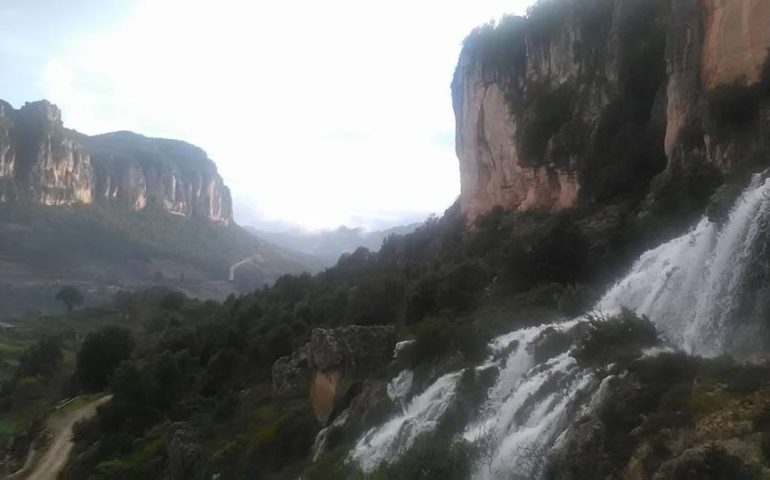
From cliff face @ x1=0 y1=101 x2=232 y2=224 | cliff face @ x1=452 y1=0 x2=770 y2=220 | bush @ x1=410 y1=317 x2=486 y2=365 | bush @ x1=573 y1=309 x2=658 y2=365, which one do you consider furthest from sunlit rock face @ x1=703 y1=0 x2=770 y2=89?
cliff face @ x1=0 y1=101 x2=232 y2=224

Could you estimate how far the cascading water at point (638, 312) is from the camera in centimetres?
1407

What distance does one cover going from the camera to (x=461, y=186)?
61.6 m

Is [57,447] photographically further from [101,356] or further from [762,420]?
[762,420]

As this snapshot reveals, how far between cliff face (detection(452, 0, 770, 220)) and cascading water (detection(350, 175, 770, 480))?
6394 mm

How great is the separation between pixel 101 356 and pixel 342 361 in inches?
1212

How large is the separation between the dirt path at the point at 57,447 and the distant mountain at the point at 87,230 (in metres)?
81.0

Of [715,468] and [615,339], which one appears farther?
[615,339]

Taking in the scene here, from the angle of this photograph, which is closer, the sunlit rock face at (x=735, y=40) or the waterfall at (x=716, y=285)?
the waterfall at (x=716, y=285)

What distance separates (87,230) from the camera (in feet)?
502

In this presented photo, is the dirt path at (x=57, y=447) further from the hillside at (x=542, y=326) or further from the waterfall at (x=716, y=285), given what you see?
the waterfall at (x=716, y=285)

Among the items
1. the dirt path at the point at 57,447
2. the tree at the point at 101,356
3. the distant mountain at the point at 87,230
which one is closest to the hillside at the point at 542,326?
the tree at the point at 101,356

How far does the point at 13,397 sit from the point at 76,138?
146212 mm

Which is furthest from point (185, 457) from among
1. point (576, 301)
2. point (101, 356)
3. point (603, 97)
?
point (603, 97)

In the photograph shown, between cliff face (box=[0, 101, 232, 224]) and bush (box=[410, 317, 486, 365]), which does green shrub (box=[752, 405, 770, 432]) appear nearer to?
bush (box=[410, 317, 486, 365])
